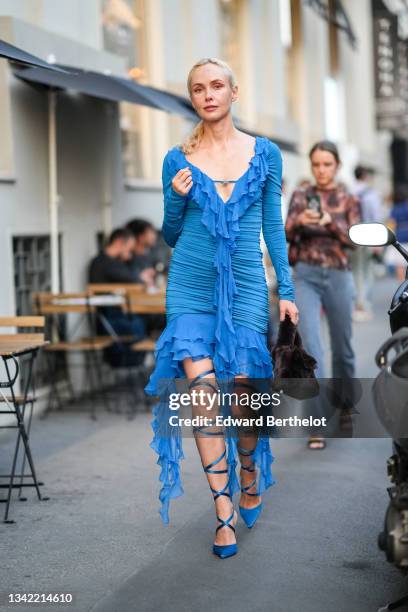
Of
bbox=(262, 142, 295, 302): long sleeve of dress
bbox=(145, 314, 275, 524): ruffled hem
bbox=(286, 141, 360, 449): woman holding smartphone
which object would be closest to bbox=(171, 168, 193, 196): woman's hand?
bbox=(262, 142, 295, 302): long sleeve of dress

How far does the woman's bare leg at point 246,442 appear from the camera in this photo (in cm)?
488

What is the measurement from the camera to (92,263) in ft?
31.5

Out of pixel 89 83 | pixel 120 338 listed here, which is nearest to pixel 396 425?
pixel 89 83

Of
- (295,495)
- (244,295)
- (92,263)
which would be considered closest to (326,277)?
(295,495)

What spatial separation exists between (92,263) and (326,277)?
3.03m

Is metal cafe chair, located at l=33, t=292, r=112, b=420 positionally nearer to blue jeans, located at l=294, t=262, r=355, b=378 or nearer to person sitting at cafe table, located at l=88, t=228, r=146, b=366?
person sitting at cafe table, located at l=88, t=228, r=146, b=366

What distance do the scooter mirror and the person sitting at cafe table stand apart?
15.1 feet

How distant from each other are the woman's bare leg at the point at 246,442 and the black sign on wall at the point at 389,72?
70.5 feet

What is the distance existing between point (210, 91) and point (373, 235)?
3.27 ft

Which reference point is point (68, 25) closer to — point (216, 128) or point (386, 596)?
point (216, 128)

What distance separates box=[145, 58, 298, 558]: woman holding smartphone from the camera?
477 cm

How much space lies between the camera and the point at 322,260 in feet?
23.5

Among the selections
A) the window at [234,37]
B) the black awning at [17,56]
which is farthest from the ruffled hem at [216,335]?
the window at [234,37]

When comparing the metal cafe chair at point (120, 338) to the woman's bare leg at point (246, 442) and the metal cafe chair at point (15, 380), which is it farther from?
the woman's bare leg at point (246, 442)
